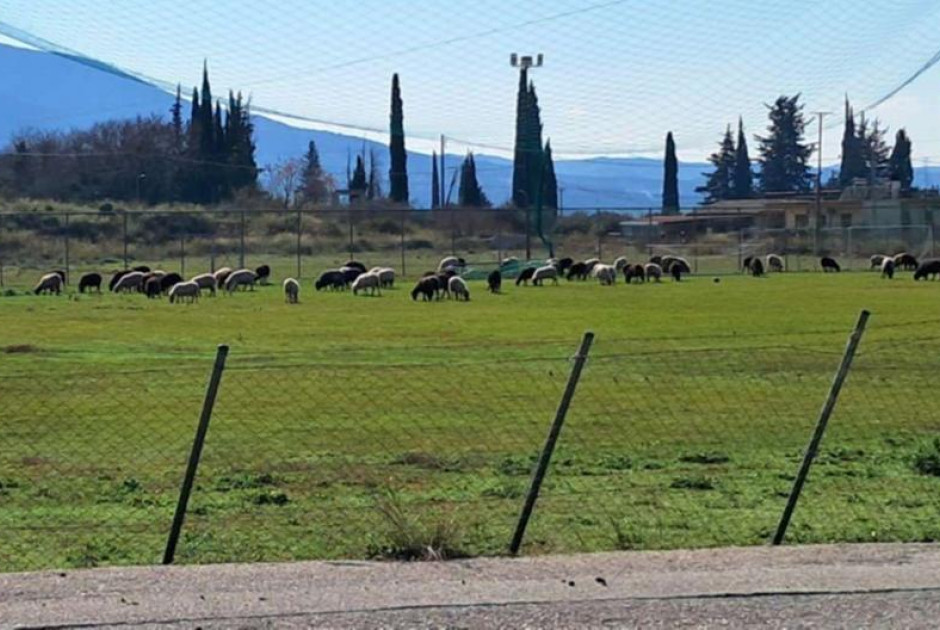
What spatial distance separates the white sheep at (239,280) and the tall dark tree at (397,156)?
47.3 meters

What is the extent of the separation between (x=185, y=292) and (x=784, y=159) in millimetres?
113078

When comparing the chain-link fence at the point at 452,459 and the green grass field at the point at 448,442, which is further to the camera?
the green grass field at the point at 448,442

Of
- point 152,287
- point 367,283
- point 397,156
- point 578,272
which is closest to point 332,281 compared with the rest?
point 367,283

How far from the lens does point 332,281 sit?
206 ft

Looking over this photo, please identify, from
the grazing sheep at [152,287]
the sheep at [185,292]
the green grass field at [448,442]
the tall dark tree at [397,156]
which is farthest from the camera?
the tall dark tree at [397,156]

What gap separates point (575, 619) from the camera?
792 cm

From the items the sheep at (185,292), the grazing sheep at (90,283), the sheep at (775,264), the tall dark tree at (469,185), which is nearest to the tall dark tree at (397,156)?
the tall dark tree at (469,185)

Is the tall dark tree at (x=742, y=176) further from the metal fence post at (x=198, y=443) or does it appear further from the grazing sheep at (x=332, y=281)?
the metal fence post at (x=198, y=443)

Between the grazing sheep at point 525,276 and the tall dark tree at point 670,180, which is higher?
the tall dark tree at point 670,180

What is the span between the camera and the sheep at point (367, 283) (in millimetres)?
59000

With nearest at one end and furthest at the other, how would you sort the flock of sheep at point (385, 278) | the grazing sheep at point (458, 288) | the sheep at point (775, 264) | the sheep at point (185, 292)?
the sheep at point (185, 292) < the grazing sheep at point (458, 288) < the flock of sheep at point (385, 278) < the sheep at point (775, 264)

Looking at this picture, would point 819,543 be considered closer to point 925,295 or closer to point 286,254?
point 925,295

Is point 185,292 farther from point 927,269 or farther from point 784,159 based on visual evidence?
point 784,159

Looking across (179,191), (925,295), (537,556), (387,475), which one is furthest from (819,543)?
(179,191)
